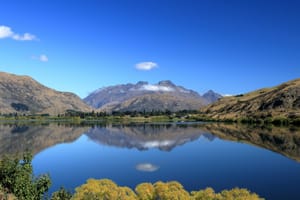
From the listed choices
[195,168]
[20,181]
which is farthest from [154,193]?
[195,168]

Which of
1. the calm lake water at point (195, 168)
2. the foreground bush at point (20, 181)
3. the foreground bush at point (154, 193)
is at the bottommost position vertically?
the calm lake water at point (195, 168)

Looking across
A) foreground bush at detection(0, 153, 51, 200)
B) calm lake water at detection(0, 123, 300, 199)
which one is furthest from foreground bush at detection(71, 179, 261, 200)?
calm lake water at detection(0, 123, 300, 199)

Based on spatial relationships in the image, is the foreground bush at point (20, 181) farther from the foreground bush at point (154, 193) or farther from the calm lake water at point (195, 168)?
the calm lake water at point (195, 168)

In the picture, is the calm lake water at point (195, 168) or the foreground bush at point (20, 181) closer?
the foreground bush at point (20, 181)

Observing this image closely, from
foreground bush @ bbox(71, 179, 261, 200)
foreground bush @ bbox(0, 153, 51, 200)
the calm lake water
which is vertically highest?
foreground bush @ bbox(71, 179, 261, 200)

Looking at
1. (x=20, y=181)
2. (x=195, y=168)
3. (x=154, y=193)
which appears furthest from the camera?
(x=195, y=168)

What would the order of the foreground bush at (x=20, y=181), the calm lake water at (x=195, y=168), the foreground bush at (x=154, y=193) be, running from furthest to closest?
1. the calm lake water at (x=195, y=168)
2. the foreground bush at (x=20, y=181)
3. the foreground bush at (x=154, y=193)

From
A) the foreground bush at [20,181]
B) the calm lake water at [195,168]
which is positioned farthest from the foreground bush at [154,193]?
the calm lake water at [195,168]

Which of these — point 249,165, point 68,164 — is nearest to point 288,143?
point 249,165

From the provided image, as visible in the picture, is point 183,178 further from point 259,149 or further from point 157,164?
point 259,149

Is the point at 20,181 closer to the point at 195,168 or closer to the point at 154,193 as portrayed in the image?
the point at 154,193

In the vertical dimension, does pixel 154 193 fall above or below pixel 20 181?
above

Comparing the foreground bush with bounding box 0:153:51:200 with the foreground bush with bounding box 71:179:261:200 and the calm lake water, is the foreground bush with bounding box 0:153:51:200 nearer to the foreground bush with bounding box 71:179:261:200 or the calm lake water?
the foreground bush with bounding box 71:179:261:200

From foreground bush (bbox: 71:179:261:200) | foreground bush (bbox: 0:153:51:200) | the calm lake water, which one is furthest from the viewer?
the calm lake water
